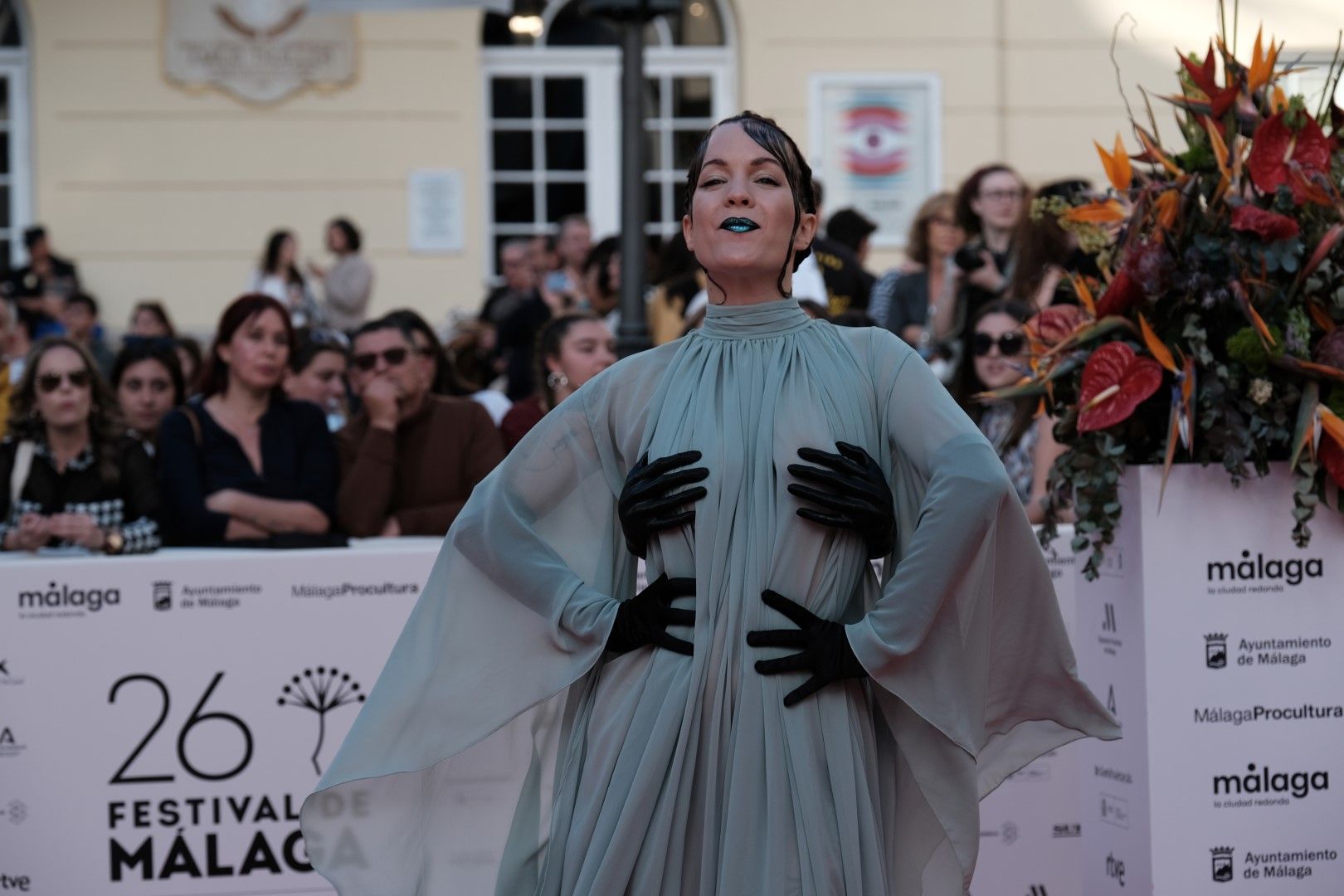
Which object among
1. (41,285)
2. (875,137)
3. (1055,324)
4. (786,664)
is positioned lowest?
(786,664)

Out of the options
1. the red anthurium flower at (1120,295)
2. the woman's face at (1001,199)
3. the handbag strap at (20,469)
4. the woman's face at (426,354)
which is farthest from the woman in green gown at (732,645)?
the woman's face at (1001,199)

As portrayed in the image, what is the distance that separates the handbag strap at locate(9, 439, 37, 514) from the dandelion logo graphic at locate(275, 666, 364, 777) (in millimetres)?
1450

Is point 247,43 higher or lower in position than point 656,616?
higher

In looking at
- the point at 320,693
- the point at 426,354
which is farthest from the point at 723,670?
the point at 426,354

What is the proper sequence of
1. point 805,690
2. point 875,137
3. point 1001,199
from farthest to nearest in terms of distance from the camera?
point 875,137 < point 1001,199 < point 805,690

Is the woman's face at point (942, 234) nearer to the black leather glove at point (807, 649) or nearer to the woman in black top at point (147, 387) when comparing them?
the woman in black top at point (147, 387)

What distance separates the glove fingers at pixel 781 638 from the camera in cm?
320

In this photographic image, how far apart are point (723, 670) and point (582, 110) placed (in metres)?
11.5

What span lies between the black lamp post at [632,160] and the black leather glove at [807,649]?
421 centimetres

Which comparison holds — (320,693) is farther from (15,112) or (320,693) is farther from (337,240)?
(15,112)

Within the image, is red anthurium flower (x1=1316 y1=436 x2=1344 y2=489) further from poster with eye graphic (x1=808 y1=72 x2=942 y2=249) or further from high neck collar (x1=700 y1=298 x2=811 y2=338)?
poster with eye graphic (x1=808 y1=72 x2=942 y2=249)

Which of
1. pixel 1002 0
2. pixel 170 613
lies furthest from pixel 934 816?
pixel 1002 0

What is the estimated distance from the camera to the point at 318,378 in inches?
303

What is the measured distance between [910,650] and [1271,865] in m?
1.80
